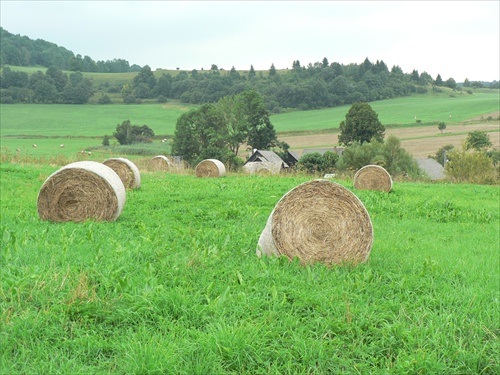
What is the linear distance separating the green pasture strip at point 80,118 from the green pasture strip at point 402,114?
22015 mm

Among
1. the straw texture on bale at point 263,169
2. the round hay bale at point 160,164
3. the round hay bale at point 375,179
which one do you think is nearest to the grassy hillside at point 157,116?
the straw texture on bale at point 263,169

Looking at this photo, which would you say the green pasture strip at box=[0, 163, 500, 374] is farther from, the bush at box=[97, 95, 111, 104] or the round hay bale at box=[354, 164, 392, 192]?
the bush at box=[97, 95, 111, 104]

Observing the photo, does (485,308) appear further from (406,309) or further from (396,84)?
(396,84)

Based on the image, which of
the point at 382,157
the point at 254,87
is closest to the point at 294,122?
the point at 254,87

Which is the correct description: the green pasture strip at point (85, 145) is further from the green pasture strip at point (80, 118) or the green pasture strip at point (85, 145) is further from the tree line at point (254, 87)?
the tree line at point (254, 87)

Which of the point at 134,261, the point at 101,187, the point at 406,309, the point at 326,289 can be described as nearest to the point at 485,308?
the point at 406,309

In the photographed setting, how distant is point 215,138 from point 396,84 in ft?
242

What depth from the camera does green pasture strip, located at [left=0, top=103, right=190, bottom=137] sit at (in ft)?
249

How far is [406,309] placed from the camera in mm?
5090

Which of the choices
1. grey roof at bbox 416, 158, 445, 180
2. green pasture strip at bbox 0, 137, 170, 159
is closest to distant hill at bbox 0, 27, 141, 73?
green pasture strip at bbox 0, 137, 170, 159

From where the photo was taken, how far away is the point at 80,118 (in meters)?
87.8

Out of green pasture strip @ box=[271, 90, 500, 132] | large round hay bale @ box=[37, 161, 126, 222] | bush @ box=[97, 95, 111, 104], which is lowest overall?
large round hay bale @ box=[37, 161, 126, 222]

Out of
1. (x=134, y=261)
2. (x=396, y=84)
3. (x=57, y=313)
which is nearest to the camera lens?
(x=57, y=313)

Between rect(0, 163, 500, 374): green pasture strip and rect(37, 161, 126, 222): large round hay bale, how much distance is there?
4.65 feet
